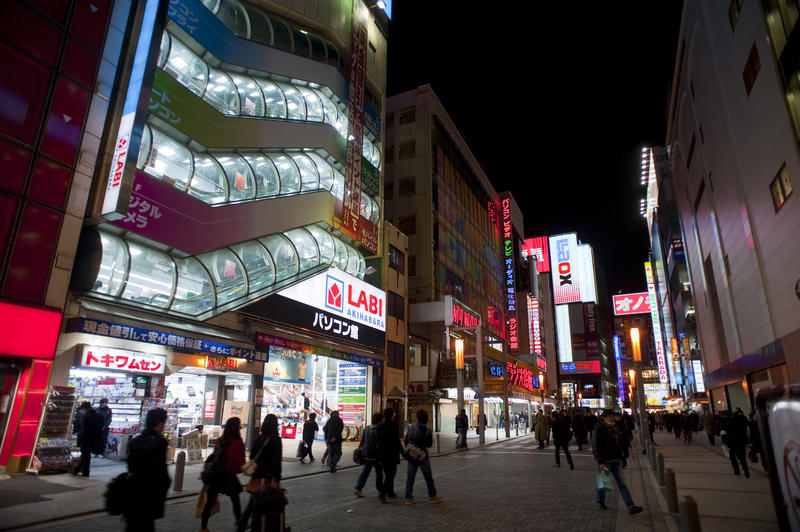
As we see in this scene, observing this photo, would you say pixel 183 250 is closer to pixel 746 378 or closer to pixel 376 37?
pixel 376 37

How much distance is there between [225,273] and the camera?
1856cm

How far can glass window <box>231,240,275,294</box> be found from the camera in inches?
768

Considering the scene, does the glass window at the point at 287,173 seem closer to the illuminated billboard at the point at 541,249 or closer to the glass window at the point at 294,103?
the glass window at the point at 294,103

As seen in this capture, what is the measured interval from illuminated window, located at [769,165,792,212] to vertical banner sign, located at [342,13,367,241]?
60.7 feet

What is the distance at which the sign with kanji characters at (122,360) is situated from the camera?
13365 millimetres

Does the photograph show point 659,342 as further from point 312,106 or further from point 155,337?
point 155,337

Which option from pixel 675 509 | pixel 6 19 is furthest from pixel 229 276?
pixel 675 509

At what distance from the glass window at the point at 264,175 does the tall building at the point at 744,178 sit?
63.2 ft

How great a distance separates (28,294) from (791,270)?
24.2 meters

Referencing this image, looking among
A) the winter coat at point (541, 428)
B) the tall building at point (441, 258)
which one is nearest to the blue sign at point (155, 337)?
the winter coat at point (541, 428)

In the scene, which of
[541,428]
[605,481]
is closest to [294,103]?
[541,428]

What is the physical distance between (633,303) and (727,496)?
164m

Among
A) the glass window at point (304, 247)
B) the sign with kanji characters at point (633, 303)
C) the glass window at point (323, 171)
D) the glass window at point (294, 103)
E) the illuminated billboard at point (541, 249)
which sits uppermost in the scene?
the illuminated billboard at point (541, 249)

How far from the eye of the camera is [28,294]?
40.3 feet
